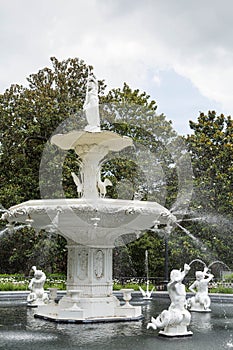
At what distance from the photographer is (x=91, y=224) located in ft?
38.2

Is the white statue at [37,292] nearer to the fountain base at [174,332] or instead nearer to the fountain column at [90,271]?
the fountain column at [90,271]

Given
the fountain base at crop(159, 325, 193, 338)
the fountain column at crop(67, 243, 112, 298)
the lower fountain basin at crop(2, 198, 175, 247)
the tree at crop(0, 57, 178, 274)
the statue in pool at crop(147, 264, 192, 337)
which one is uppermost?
the tree at crop(0, 57, 178, 274)

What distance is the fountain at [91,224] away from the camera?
37.8ft

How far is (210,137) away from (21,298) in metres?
13.0

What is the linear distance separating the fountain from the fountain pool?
63cm

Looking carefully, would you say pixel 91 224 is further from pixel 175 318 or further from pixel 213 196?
pixel 213 196

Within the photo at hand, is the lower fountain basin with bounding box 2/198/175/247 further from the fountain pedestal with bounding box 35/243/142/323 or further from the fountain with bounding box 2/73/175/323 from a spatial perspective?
the fountain pedestal with bounding box 35/243/142/323

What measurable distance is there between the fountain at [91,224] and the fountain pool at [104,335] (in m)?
0.63

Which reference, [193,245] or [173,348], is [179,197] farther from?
[173,348]

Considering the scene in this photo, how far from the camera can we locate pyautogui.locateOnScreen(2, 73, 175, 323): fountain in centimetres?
1151

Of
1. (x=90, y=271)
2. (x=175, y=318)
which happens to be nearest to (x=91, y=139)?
(x=90, y=271)

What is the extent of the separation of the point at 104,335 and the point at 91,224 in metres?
2.51

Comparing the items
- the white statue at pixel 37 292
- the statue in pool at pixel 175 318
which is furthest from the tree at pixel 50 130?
the statue in pool at pixel 175 318

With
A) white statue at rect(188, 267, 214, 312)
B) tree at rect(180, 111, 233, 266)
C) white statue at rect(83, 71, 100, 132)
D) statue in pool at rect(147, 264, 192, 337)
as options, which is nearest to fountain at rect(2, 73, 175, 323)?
white statue at rect(83, 71, 100, 132)
